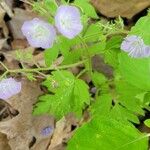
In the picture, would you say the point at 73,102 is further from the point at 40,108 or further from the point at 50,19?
the point at 50,19

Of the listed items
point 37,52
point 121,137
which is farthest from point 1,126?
point 121,137

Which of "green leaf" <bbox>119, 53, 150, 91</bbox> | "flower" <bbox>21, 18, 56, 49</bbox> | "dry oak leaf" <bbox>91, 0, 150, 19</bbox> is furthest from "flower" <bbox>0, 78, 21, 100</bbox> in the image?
"dry oak leaf" <bbox>91, 0, 150, 19</bbox>

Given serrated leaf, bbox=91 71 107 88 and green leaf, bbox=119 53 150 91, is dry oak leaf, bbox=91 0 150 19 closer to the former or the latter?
serrated leaf, bbox=91 71 107 88

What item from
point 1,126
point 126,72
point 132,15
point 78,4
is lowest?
point 1,126

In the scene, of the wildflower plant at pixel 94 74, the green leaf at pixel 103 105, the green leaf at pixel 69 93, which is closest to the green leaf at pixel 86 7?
the wildflower plant at pixel 94 74

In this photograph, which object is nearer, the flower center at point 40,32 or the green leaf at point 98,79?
the flower center at point 40,32

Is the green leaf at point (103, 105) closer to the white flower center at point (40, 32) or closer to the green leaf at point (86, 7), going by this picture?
the green leaf at point (86, 7)

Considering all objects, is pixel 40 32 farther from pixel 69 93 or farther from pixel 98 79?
pixel 98 79

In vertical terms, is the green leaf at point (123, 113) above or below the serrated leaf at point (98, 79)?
below
